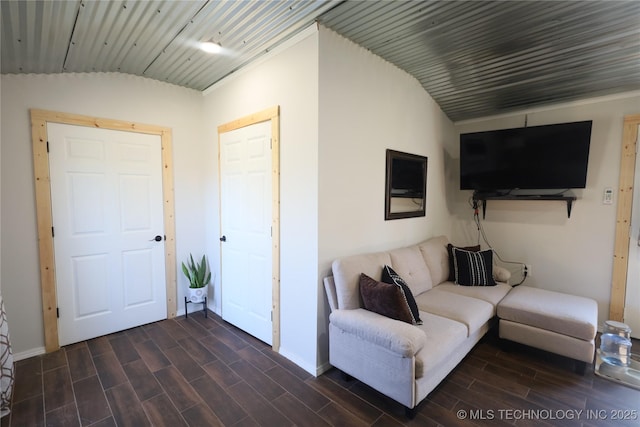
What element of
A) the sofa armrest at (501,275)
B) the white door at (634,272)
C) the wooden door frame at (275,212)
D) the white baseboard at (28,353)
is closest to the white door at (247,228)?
the wooden door frame at (275,212)

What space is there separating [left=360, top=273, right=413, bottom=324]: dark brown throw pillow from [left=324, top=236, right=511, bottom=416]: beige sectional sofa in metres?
0.05

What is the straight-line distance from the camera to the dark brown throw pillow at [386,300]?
1997 millimetres

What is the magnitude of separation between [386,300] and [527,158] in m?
2.45

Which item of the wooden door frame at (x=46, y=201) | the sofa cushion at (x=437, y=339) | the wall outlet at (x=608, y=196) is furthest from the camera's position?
the wall outlet at (x=608, y=196)

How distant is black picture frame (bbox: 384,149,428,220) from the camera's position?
2865 mm

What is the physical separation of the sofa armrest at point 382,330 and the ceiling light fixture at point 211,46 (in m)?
2.32

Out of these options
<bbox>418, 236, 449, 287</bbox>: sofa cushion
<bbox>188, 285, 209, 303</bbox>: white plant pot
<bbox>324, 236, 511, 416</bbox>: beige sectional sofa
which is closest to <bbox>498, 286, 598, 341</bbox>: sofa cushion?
<bbox>324, 236, 511, 416</bbox>: beige sectional sofa

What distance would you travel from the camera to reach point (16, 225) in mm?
2436

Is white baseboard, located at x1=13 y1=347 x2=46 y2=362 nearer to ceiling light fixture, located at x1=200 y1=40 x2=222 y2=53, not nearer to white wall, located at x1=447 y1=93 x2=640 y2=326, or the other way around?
ceiling light fixture, located at x1=200 y1=40 x2=222 y2=53

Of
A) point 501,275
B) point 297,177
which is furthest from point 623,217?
point 297,177

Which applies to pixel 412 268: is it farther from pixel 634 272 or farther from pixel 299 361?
pixel 634 272

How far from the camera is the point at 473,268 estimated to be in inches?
122

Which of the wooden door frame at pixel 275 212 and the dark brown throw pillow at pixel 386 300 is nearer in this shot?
the dark brown throw pillow at pixel 386 300

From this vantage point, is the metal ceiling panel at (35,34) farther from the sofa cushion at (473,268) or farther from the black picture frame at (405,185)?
the sofa cushion at (473,268)
